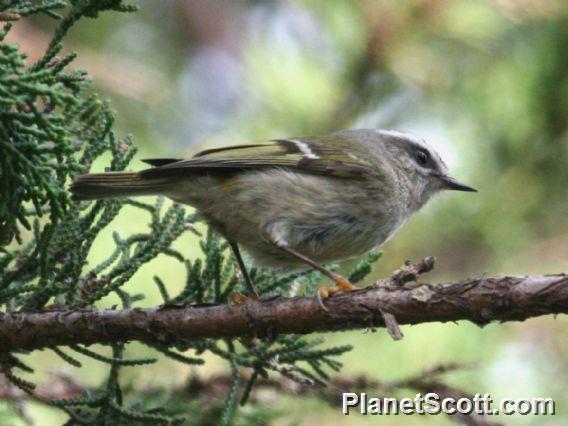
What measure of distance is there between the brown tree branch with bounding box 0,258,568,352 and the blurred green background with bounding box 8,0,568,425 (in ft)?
5.24

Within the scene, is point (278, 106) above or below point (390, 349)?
above

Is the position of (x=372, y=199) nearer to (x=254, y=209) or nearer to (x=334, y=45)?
(x=254, y=209)

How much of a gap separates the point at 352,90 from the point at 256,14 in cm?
238

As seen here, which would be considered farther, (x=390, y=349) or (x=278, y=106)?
(x=278, y=106)

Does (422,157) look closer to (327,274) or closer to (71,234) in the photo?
(327,274)

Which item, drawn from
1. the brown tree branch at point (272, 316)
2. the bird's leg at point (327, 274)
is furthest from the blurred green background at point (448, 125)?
the brown tree branch at point (272, 316)

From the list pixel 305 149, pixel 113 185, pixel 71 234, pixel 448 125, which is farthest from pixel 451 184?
pixel 71 234

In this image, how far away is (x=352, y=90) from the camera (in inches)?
185

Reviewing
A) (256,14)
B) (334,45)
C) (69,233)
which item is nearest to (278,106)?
(334,45)

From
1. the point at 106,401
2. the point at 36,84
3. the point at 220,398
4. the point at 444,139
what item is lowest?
the point at 106,401

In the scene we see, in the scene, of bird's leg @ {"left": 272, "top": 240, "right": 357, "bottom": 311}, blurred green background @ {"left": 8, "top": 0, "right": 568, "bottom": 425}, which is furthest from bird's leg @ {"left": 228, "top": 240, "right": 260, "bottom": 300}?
blurred green background @ {"left": 8, "top": 0, "right": 568, "bottom": 425}

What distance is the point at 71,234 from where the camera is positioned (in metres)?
2.94

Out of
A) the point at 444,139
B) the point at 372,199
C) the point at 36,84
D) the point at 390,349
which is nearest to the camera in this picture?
the point at 36,84

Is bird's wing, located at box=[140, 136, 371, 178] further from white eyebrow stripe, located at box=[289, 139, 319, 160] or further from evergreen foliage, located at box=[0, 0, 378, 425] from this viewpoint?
evergreen foliage, located at box=[0, 0, 378, 425]
